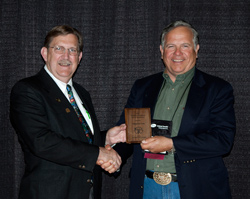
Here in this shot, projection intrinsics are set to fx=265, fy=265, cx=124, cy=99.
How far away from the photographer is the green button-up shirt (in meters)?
2.08

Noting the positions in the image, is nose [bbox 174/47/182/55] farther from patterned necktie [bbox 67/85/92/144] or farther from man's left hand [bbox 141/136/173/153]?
patterned necktie [bbox 67/85/92/144]

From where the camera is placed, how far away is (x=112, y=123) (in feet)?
9.62

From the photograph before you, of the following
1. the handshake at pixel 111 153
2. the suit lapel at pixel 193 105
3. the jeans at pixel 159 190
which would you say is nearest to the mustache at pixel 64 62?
the handshake at pixel 111 153

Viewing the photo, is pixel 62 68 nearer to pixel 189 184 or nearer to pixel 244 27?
pixel 189 184

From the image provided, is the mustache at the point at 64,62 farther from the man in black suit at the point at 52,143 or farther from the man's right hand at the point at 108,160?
the man's right hand at the point at 108,160

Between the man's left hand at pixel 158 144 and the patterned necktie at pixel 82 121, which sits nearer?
the man's left hand at pixel 158 144

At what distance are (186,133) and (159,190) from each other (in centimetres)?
49

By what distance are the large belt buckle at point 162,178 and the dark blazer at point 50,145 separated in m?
0.50

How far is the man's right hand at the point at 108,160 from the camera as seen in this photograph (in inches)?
82.0

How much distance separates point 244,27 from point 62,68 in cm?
195

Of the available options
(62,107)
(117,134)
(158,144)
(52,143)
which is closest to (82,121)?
(62,107)

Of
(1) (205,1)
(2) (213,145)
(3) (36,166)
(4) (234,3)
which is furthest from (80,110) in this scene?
(4) (234,3)

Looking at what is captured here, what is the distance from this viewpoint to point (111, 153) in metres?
2.21

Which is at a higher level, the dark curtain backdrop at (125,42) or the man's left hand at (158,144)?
the dark curtain backdrop at (125,42)
